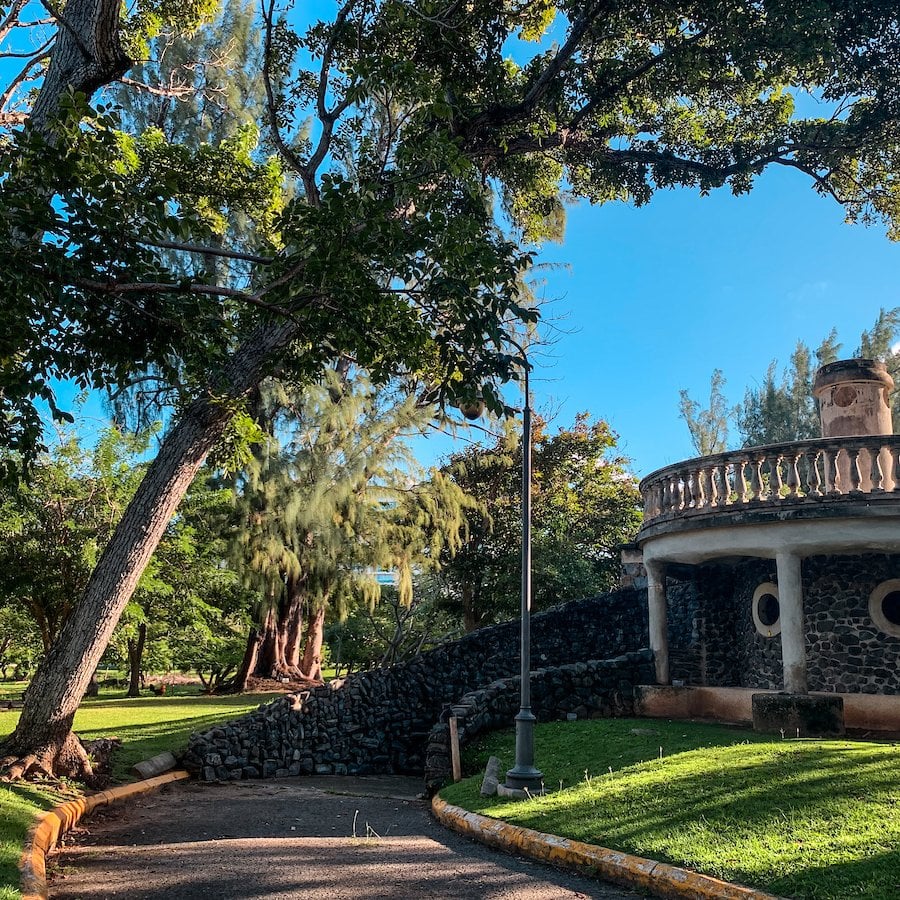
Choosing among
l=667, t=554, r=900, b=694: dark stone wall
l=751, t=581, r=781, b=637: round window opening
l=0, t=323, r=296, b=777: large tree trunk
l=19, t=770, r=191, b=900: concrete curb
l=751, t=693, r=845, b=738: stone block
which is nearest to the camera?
l=19, t=770, r=191, b=900: concrete curb

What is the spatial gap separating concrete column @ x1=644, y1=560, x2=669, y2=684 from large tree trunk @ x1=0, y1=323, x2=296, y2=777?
7.89 m

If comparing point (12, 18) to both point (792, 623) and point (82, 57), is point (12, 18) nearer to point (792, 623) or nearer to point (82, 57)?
point (82, 57)

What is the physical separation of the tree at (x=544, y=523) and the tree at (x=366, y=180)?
10102 millimetres

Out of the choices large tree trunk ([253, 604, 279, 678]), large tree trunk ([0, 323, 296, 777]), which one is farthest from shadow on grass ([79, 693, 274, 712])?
large tree trunk ([0, 323, 296, 777])

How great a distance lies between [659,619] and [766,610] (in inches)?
72.4

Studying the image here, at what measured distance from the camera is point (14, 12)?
10945mm

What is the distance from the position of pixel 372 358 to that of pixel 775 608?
911 cm

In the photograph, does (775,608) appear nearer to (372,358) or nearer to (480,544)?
(372,358)

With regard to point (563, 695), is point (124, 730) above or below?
below

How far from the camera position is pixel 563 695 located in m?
13.9

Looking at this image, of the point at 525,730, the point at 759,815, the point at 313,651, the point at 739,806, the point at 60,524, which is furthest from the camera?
the point at 313,651

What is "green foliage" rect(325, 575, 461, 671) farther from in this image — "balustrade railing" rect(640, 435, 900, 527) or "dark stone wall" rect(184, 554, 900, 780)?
"balustrade railing" rect(640, 435, 900, 527)

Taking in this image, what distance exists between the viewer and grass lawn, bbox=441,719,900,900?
16.7 feet

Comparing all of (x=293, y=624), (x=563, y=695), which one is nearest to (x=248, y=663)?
(x=293, y=624)
